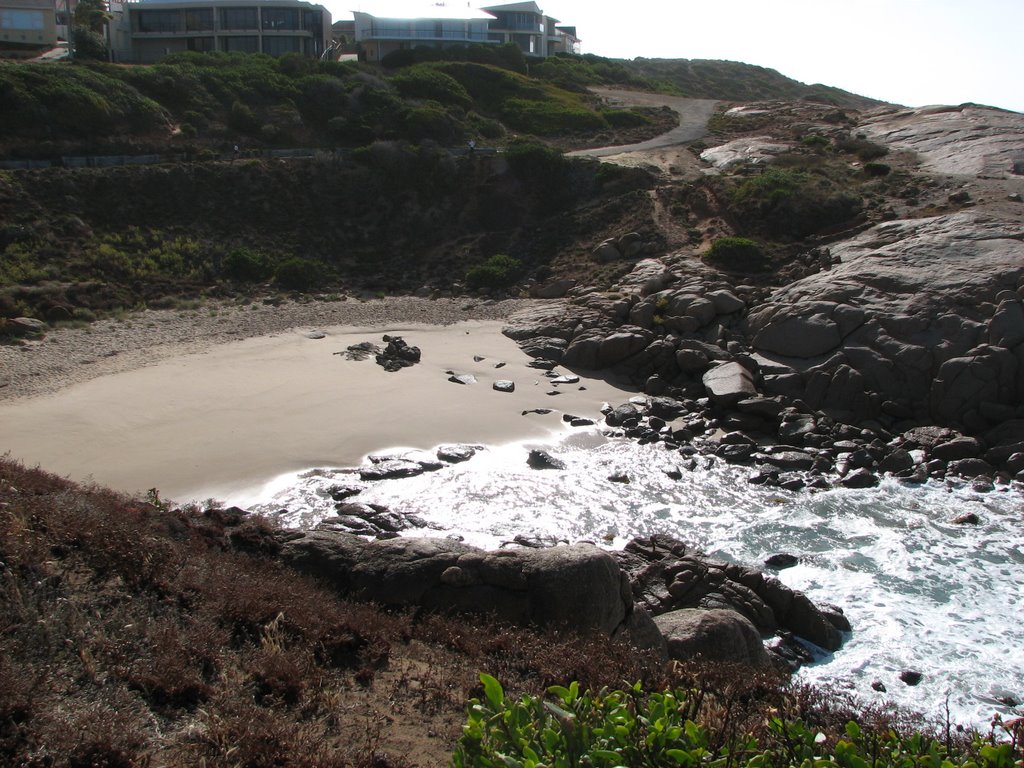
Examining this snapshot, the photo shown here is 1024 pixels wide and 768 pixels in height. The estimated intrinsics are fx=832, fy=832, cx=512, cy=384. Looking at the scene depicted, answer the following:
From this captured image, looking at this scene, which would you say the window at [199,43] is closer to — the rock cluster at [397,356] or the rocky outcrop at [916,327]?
the rock cluster at [397,356]

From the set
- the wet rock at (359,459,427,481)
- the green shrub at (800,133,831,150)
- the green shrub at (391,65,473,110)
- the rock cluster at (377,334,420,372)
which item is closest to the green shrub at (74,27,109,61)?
the green shrub at (391,65,473,110)

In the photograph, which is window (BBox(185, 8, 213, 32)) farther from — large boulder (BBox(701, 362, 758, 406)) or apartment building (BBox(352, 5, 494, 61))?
large boulder (BBox(701, 362, 758, 406))

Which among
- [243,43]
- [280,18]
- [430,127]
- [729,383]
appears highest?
[280,18]

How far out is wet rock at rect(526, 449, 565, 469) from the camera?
22.1 m

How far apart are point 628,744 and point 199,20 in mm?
73405

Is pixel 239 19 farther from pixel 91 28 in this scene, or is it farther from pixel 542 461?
pixel 542 461

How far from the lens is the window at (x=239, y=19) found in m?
66.3

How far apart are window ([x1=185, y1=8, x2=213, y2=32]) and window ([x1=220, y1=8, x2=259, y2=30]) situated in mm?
1011

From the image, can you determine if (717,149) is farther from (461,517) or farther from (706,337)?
(461,517)

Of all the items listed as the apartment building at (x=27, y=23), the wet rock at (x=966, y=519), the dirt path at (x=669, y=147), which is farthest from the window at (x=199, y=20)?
the wet rock at (x=966, y=519)

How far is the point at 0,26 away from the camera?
6022cm

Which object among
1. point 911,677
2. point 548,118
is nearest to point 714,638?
point 911,677

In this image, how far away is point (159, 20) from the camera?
66.4 metres

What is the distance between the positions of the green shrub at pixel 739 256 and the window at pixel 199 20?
50911 millimetres
